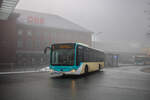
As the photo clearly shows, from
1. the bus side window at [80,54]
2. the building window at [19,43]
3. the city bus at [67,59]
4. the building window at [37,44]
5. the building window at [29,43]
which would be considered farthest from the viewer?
the building window at [37,44]

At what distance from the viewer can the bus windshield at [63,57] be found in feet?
50.4

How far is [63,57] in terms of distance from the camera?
15547mm

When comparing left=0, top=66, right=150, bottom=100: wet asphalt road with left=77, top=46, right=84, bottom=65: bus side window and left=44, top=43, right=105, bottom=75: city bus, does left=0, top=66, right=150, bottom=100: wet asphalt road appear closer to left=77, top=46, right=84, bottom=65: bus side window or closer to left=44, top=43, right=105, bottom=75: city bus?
left=44, top=43, right=105, bottom=75: city bus

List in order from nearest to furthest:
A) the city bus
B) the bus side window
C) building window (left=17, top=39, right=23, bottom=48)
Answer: the city bus, the bus side window, building window (left=17, top=39, right=23, bottom=48)

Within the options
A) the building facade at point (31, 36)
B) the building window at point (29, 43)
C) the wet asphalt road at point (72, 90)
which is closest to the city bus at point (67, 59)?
the wet asphalt road at point (72, 90)

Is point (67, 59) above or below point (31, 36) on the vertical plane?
below

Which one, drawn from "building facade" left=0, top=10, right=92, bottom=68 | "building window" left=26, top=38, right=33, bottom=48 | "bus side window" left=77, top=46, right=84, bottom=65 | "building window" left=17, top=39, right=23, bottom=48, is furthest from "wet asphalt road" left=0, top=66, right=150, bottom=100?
"building window" left=26, top=38, right=33, bottom=48

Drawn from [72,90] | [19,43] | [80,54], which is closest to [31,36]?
[19,43]

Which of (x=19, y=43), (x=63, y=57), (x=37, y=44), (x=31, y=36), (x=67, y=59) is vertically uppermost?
(x=31, y=36)

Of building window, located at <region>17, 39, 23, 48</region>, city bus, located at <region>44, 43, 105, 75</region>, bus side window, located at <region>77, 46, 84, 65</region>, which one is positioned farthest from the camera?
building window, located at <region>17, 39, 23, 48</region>

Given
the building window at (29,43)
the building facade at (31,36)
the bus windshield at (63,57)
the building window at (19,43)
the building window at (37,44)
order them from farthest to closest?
the building window at (37,44) → the building window at (29,43) → the building window at (19,43) → the building facade at (31,36) → the bus windshield at (63,57)

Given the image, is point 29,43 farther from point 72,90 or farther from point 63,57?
point 72,90

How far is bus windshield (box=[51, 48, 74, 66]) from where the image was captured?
15.4m

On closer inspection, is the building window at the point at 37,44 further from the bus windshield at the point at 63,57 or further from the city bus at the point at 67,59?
the bus windshield at the point at 63,57
